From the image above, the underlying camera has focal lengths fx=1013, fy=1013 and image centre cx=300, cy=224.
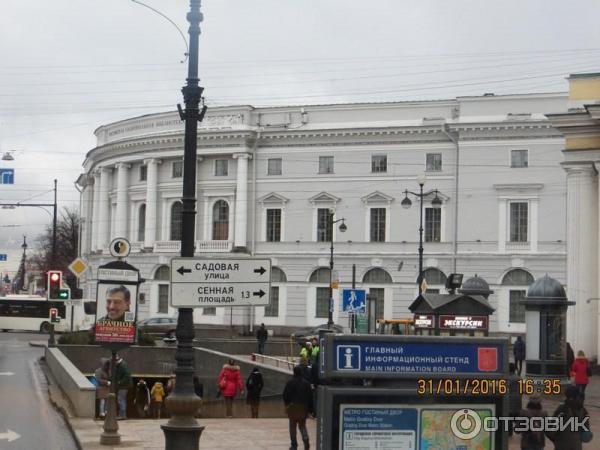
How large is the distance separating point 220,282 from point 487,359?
345 cm

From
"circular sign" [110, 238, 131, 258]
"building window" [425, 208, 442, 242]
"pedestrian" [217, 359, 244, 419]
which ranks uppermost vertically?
"building window" [425, 208, 442, 242]

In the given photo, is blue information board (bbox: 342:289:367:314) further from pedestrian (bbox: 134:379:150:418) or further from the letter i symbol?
the letter i symbol

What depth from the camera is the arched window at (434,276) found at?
223ft

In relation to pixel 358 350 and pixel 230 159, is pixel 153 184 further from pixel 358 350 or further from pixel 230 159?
pixel 358 350

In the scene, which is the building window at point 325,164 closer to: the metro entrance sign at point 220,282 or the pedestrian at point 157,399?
the pedestrian at point 157,399

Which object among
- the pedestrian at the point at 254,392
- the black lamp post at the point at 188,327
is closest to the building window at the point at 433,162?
the pedestrian at the point at 254,392

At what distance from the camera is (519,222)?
219 ft

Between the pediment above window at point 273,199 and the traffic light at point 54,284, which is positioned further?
the pediment above window at point 273,199

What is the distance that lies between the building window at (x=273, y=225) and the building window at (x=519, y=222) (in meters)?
16.7

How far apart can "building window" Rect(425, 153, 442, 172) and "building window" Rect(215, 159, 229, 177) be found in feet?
50.3

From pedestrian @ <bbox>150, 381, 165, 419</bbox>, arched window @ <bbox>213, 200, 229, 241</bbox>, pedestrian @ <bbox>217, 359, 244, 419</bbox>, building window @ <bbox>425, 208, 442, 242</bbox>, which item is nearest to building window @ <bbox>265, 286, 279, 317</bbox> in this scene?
arched window @ <bbox>213, 200, 229, 241</bbox>

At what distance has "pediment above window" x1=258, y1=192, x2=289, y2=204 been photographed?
72637mm

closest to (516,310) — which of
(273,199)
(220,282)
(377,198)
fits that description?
(377,198)

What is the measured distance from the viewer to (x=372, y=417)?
10.3 metres
